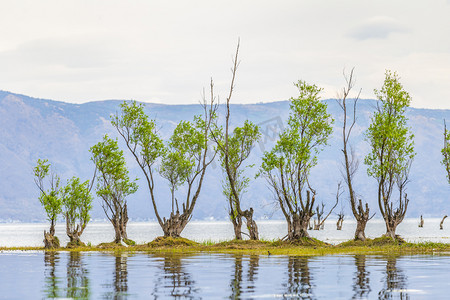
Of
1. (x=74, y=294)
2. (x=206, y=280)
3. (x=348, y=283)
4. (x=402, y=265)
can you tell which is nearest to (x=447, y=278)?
(x=348, y=283)

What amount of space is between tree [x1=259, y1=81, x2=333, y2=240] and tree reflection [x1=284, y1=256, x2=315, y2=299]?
21621 millimetres

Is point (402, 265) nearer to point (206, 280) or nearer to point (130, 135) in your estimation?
point (206, 280)

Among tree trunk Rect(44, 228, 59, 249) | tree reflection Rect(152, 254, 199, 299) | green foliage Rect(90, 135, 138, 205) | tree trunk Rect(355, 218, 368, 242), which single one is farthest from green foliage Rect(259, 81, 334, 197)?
tree reflection Rect(152, 254, 199, 299)

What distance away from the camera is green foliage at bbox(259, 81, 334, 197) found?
5914 cm

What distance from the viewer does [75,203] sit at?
6350cm

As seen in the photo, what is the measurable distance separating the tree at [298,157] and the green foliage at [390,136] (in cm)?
424

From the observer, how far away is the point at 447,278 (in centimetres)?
2838

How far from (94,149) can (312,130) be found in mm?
20420

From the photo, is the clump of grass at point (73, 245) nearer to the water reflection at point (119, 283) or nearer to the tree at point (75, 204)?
the tree at point (75, 204)

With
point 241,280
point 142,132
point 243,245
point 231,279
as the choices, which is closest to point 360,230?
point 243,245

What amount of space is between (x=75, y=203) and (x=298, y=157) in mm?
20766

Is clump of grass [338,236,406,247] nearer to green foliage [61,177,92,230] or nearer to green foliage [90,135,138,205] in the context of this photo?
green foliage [90,135,138,205]

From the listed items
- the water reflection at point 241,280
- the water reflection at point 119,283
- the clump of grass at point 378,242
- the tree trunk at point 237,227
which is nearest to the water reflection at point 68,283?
the water reflection at point 119,283

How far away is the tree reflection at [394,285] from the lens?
22.6 meters
